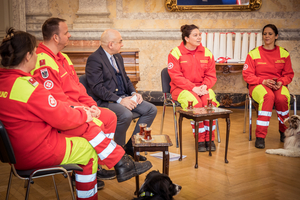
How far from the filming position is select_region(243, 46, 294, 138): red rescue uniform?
3.64m

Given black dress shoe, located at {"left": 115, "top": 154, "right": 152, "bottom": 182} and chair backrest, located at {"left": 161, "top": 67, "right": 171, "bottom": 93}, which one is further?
chair backrest, located at {"left": 161, "top": 67, "right": 171, "bottom": 93}

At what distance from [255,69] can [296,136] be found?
3.85 ft

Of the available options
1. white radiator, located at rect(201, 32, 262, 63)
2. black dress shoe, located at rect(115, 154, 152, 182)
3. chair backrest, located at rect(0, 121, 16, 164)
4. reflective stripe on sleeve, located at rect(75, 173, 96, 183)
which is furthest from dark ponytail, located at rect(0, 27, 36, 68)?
white radiator, located at rect(201, 32, 262, 63)

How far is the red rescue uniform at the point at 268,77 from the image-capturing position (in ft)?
12.0

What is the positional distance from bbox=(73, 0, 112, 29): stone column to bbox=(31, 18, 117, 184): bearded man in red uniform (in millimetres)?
3604

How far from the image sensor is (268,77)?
155 inches

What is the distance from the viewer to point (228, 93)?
19.9 ft

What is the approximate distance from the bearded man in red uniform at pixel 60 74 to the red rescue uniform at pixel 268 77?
2045 mm

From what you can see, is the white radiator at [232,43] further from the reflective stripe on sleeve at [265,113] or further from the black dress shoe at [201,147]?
the black dress shoe at [201,147]

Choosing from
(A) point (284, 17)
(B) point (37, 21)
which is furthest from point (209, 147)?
(B) point (37, 21)

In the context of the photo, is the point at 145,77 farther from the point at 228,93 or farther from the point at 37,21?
the point at 37,21

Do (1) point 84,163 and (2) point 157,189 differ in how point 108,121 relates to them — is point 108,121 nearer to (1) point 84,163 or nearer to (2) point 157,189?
(1) point 84,163

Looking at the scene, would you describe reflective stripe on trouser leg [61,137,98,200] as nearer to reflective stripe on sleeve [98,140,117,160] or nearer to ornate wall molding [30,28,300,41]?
reflective stripe on sleeve [98,140,117,160]

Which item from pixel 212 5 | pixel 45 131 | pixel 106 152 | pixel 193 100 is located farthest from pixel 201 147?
pixel 212 5
